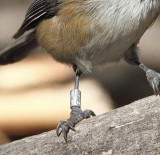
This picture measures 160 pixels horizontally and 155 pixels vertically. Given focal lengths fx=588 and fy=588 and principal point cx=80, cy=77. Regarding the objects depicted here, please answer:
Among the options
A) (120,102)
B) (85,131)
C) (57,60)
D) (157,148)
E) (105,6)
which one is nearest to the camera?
(157,148)

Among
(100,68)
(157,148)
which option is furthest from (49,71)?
(157,148)

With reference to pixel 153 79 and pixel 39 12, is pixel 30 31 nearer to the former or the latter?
pixel 39 12

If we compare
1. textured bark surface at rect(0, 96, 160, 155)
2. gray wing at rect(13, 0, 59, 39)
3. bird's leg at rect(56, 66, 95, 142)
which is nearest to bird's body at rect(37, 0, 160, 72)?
gray wing at rect(13, 0, 59, 39)

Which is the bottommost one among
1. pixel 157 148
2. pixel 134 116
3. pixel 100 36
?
pixel 157 148

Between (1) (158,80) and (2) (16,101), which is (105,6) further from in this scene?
(2) (16,101)

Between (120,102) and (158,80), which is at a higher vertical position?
(120,102)

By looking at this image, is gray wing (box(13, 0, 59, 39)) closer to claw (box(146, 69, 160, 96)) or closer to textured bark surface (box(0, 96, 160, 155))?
claw (box(146, 69, 160, 96))

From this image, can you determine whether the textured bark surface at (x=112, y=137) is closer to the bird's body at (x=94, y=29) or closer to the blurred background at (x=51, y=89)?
the bird's body at (x=94, y=29)
